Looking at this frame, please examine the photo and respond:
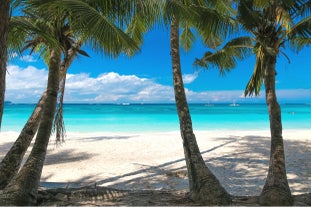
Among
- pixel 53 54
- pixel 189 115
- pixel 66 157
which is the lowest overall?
pixel 66 157

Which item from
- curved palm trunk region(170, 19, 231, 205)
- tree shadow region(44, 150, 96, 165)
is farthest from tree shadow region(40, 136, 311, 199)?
curved palm trunk region(170, 19, 231, 205)

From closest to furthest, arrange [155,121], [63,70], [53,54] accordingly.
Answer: [53,54], [63,70], [155,121]

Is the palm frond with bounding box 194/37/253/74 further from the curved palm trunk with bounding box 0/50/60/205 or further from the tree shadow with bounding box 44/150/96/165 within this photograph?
the tree shadow with bounding box 44/150/96/165

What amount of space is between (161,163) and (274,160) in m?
5.02

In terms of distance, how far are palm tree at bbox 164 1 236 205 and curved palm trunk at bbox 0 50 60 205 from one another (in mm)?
2063

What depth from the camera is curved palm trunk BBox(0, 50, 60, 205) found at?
14.4ft

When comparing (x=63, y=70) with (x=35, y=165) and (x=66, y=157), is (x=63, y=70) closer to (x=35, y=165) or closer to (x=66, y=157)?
(x=35, y=165)

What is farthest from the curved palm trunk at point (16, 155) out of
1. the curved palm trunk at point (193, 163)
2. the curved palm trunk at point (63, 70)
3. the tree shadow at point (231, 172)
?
the curved palm trunk at point (193, 163)

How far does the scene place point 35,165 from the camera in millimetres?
4746

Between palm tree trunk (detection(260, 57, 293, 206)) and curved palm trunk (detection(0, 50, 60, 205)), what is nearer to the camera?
curved palm trunk (detection(0, 50, 60, 205))

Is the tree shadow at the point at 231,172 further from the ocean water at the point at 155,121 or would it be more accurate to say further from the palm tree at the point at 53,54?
the ocean water at the point at 155,121

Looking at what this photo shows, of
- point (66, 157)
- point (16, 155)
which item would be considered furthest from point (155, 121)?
point (16, 155)

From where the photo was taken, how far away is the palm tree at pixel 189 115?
15.2 feet

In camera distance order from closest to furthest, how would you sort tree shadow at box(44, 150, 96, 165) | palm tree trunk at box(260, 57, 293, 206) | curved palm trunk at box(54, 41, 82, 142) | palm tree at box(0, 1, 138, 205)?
palm tree at box(0, 1, 138, 205) < palm tree trunk at box(260, 57, 293, 206) < curved palm trunk at box(54, 41, 82, 142) < tree shadow at box(44, 150, 96, 165)
